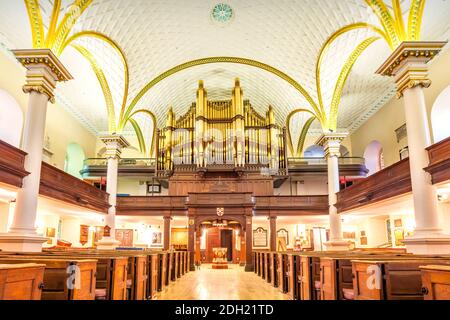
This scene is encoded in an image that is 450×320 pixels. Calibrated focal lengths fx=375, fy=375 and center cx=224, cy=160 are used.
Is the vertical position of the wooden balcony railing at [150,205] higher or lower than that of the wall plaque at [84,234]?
higher

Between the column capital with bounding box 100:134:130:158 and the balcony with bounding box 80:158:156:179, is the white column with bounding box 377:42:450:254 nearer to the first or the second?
the column capital with bounding box 100:134:130:158

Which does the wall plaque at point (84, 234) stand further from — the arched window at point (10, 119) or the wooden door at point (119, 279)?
the wooden door at point (119, 279)

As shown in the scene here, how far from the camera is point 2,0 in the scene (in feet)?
39.0

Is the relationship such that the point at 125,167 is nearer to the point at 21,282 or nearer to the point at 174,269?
the point at 174,269

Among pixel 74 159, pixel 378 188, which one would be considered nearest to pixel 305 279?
pixel 378 188

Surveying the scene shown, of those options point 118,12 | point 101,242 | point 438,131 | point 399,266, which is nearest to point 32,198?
point 101,242

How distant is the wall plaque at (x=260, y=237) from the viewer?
2222 centimetres

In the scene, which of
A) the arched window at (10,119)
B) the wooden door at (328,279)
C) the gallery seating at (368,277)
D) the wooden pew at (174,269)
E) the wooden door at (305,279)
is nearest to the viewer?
the gallery seating at (368,277)

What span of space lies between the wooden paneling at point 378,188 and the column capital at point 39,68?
1020 centimetres

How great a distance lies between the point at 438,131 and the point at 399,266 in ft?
39.1

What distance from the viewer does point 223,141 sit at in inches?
786

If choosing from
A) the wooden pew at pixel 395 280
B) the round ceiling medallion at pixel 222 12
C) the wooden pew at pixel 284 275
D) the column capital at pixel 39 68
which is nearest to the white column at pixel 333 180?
the round ceiling medallion at pixel 222 12

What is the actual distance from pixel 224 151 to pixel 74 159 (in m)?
8.99
